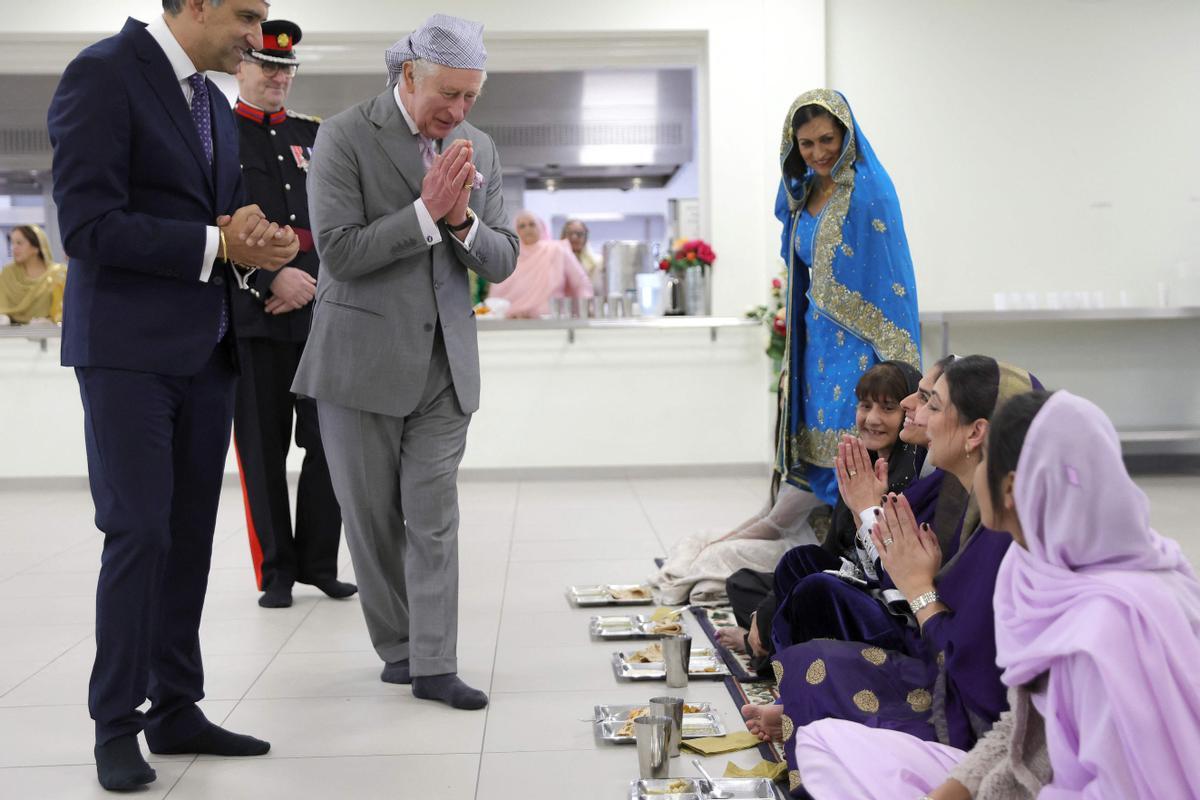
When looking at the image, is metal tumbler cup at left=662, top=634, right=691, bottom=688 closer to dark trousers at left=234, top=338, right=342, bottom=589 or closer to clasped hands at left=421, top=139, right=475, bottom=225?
clasped hands at left=421, top=139, right=475, bottom=225

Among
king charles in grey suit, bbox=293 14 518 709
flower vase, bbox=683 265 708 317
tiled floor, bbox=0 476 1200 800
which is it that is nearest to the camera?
tiled floor, bbox=0 476 1200 800

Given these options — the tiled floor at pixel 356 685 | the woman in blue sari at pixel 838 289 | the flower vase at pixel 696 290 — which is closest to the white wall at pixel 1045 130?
the flower vase at pixel 696 290

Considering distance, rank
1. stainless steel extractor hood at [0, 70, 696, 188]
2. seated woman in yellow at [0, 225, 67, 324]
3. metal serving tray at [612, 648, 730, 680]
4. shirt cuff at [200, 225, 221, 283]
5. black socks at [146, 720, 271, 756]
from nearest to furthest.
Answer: shirt cuff at [200, 225, 221, 283] → black socks at [146, 720, 271, 756] → metal serving tray at [612, 648, 730, 680] → seated woman in yellow at [0, 225, 67, 324] → stainless steel extractor hood at [0, 70, 696, 188]

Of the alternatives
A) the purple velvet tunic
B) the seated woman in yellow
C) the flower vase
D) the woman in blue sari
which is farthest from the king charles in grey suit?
the seated woman in yellow

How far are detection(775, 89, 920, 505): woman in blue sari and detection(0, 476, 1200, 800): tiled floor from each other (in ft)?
2.81

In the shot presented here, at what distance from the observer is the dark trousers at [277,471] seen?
377 cm

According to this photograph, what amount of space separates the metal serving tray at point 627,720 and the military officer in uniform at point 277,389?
5.05 ft

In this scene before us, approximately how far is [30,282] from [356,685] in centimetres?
507

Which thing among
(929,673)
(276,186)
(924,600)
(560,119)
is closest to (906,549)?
(924,600)

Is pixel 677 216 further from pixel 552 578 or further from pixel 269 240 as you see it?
pixel 269 240

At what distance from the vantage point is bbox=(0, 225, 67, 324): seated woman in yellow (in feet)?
22.7

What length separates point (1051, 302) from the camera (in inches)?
255

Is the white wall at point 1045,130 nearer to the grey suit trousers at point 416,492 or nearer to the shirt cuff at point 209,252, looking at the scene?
the grey suit trousers at point 416,492

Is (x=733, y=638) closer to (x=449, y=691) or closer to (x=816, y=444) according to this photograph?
(x=816, y=444)
